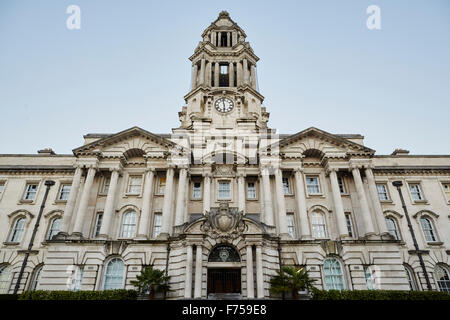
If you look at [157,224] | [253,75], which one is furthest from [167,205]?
[253,75]

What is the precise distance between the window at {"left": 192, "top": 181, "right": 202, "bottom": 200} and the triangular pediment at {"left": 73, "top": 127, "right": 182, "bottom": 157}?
11.7ft

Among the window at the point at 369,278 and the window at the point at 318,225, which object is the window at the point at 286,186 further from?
the window at the point at 369,278

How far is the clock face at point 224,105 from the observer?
31953 millimetres

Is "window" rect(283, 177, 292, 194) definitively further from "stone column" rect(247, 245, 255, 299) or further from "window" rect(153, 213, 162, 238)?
"window" rect(153, 213, 162, 238)

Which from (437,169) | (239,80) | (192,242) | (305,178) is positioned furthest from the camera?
(239,80)

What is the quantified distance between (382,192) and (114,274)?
80.6ft

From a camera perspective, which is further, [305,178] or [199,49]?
[199,49]

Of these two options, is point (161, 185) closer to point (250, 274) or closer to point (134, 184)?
point (134, 184)

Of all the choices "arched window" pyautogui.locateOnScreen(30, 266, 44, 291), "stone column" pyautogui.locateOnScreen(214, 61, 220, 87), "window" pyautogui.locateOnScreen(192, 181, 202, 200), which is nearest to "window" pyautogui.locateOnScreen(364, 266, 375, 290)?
"window" pyautogui.locateOnScreen(192, 181, 202, 200)

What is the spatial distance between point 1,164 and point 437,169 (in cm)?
4328
